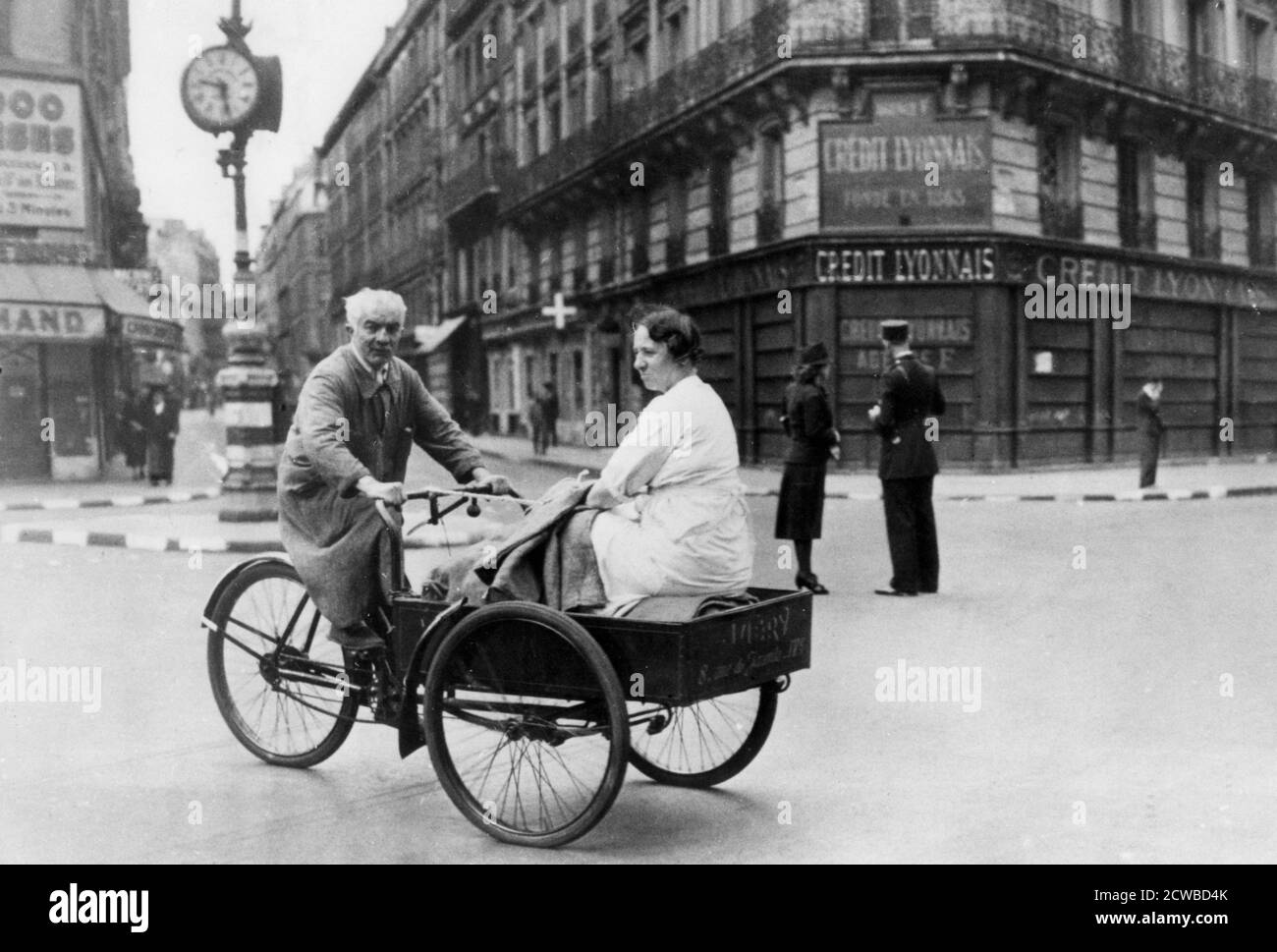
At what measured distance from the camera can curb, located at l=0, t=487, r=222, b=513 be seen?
991 centimetres

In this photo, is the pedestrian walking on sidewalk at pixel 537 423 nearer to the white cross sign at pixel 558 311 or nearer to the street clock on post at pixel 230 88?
the white cross sign at pixel 558 311

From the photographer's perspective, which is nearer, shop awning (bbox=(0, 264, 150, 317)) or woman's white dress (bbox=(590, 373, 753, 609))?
woman's white dress (bbox=(590, 373, 753, 609))

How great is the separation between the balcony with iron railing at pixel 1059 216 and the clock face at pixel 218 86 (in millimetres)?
14435

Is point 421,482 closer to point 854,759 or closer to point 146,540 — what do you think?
point 854,759

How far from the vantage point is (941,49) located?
1917 cm

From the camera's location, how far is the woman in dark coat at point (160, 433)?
17.7 m

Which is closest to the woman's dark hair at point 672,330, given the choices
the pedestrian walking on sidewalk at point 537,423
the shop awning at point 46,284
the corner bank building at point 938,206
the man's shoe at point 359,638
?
the man's shoe at point 359,638

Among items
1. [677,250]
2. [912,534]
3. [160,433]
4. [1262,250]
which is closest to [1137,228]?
[1262,250]

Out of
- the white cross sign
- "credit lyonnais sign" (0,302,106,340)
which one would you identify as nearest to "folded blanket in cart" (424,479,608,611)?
"credit lyonnais sign" (0,302,106,340)

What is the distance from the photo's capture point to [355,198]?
9.78 meters

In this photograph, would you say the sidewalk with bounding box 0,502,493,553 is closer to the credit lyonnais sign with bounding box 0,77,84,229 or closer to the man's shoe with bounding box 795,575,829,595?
the man's shoe with bounding box 795,575,829,595

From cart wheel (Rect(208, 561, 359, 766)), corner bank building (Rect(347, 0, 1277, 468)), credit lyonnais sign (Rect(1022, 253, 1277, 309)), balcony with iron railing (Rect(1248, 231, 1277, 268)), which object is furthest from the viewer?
credit lyonnais sign (Rect(1022, 253, 1277, 309))

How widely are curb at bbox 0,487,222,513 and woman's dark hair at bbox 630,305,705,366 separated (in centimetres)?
688

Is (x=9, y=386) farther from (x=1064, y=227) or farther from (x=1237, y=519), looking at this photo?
(x=1064, y=227)
